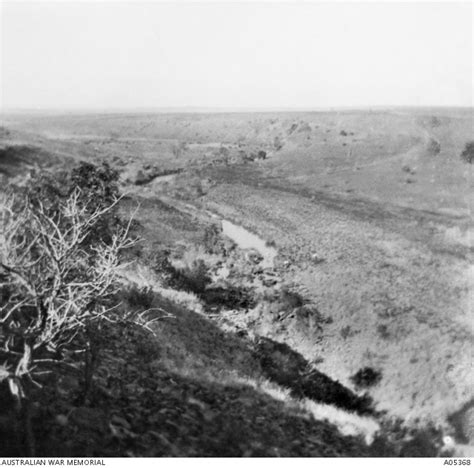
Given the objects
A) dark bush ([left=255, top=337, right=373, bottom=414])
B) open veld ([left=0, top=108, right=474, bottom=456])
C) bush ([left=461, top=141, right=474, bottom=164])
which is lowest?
dark bush ([left=255, top=337, right=373, bottom=414])

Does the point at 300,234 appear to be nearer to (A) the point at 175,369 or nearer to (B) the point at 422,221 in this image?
(B) the point at 422,221

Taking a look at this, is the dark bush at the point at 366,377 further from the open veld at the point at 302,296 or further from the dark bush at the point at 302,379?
the dark bush at the point at 302,379

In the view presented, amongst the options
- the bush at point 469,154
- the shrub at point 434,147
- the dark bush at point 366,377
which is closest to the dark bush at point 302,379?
the dark bush at point 366,377

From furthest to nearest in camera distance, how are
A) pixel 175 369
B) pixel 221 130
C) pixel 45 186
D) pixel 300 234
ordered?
1. pixel 221 130
2. pixel 300 234
3. pixel 45 186
4. pixel 175 369

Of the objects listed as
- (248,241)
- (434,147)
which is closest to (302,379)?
(248,241)

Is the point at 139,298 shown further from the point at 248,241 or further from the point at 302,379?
the point at 248,241

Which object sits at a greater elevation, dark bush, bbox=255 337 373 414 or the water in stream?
the water in stream

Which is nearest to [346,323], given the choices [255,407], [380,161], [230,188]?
[255,407]

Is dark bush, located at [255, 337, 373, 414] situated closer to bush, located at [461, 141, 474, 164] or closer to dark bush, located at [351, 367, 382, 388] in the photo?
dark bush, located at [351, 367, 382, 388]

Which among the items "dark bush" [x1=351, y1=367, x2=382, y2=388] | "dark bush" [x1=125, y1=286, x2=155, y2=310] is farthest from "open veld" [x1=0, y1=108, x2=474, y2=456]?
"dark bush" [x1=125, y1=286, x2=155, y2=310]
